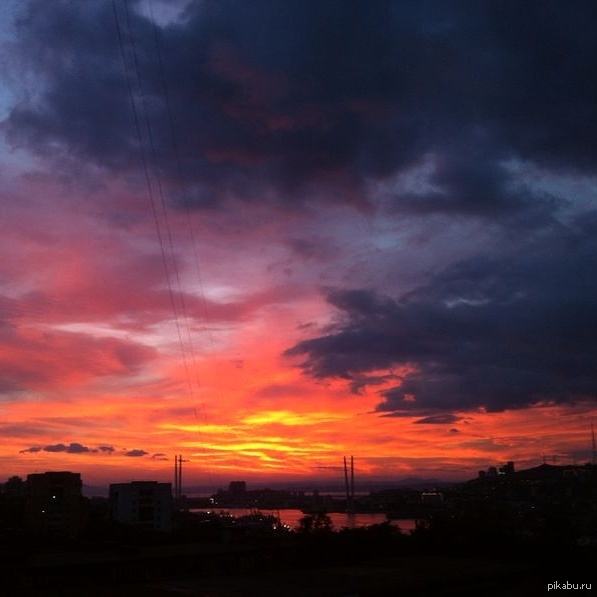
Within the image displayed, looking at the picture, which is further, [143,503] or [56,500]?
[143,503]

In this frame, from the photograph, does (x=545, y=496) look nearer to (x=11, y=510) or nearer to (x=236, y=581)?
(x=11, y=510)

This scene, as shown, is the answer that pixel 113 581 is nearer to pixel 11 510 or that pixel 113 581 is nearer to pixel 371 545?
pixel 371 545

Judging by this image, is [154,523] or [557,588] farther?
[154,523]

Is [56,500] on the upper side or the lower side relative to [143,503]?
upper

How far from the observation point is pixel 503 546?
25.9 metres

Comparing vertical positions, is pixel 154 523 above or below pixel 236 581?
below

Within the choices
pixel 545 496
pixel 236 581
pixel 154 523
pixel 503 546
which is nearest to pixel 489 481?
pixel 545 496

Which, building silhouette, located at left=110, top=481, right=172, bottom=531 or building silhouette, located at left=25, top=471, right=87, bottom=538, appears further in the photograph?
building silhouette, located at left=110, top=481, right=172, bottom=531

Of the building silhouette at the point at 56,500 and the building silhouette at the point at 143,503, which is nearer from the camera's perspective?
the building silhouette at the point at 56,500

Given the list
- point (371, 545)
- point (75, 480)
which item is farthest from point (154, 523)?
point (371, 545)

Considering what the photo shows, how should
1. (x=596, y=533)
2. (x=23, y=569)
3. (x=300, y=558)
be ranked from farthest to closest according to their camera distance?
(x=596, y=533), (x=300, y=558), (x=23, y=569)

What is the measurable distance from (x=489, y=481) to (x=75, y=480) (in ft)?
382

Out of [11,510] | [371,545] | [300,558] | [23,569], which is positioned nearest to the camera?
[23,569]

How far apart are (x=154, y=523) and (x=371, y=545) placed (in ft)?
220
